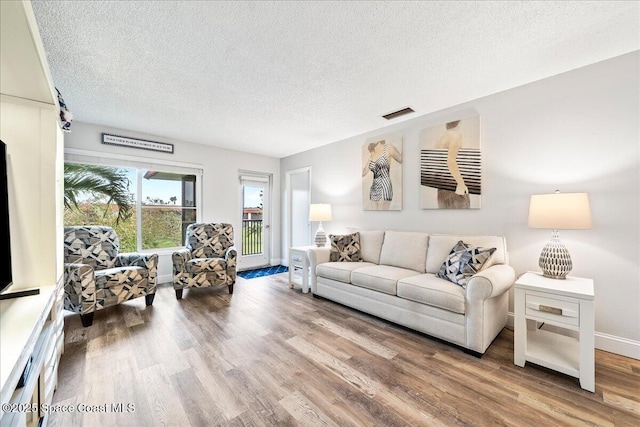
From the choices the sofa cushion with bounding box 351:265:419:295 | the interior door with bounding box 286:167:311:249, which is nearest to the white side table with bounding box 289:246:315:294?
the sofa cushion with bounding box 351:265:419:295

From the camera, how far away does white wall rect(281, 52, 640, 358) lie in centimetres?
203

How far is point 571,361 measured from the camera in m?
1.80

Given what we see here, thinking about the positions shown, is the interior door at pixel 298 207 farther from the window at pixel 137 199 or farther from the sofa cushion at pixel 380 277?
the sofa cushion at pixel 380 277

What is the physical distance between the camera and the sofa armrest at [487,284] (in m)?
1.98

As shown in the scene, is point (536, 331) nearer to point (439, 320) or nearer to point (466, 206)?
point (439, 320)

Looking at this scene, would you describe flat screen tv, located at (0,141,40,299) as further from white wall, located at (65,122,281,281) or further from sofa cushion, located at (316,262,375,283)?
white wall, located at (65,122,281,281)

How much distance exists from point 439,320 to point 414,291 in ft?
0.98

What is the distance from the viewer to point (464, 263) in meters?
2.32

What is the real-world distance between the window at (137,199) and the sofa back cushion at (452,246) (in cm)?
384

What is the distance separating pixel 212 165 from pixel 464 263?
423 cm

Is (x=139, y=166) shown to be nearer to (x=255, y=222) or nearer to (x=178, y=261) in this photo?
(x=178, y=261)

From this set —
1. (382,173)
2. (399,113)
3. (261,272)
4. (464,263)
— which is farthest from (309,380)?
(261,272)

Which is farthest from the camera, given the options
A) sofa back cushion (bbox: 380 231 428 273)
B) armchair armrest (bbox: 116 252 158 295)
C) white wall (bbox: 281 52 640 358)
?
armchair armrest (bbox: 116 252 158 295)

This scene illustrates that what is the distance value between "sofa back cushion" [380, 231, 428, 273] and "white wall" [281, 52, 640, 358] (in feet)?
1.15
